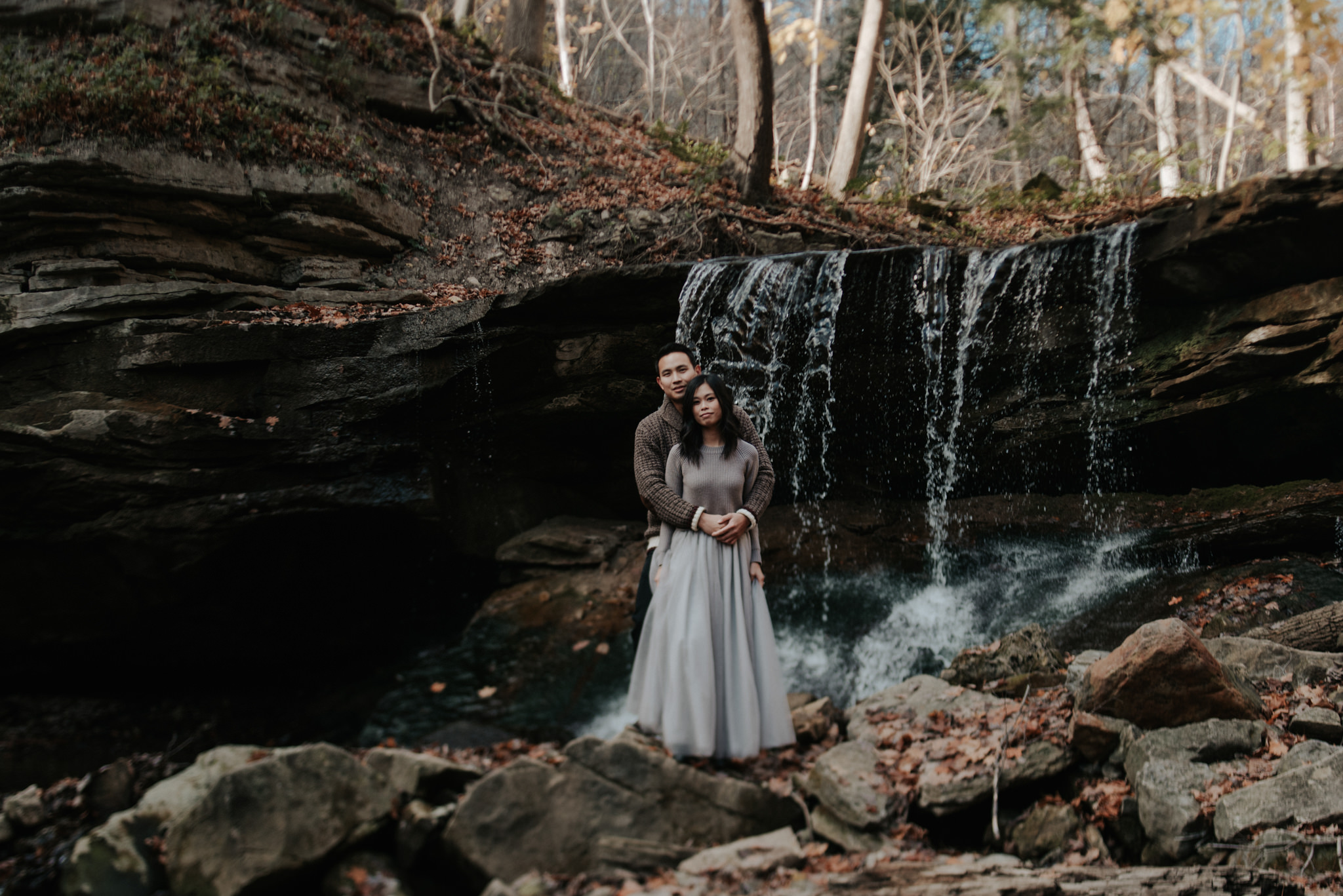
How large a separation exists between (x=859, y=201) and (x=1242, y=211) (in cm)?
859

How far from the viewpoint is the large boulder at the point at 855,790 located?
3277 mm

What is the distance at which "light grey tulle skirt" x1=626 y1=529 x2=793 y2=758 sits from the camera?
3479 mm

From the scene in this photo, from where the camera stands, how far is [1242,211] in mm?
6840

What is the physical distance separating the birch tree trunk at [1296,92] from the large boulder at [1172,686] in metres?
11.3

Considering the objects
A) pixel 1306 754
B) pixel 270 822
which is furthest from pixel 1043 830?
pixel 270 822

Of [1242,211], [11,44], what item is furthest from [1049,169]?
[11,44]

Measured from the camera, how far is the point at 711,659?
3480 millimetres

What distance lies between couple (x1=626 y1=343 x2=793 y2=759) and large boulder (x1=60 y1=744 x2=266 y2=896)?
1987mm

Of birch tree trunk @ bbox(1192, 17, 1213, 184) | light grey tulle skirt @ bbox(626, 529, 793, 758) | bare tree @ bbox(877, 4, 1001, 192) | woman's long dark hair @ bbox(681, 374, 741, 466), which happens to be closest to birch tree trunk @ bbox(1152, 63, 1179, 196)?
birch tree trunk @ bbox(1192, 17, 1213, 184)

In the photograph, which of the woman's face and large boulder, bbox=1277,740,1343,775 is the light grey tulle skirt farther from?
large boulder, bbox=1277,740,1343,775

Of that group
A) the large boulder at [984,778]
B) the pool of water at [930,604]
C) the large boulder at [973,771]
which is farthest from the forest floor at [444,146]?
the large boulder at [984,778]

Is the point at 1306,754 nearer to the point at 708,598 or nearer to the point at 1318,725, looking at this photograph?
the point at 1318,725

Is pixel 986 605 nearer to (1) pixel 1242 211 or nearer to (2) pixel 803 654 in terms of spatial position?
(2) pixel 803 654

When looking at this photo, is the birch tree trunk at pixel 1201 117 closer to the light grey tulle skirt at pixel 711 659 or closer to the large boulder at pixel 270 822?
the light grey tulle skirt at pixel 711 659
